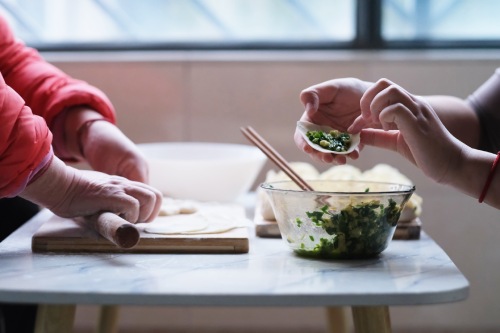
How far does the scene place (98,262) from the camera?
914 mm

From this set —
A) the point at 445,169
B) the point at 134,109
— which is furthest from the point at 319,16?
the point at 445,169

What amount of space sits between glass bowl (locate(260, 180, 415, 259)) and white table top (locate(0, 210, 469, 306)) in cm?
2

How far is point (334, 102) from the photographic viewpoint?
1145mm

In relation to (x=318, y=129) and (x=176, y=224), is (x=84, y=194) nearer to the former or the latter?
(x=176, y=224)

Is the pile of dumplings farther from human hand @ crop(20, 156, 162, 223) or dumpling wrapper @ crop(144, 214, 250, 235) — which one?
human hand @ crop(20, 156, 162, 223)

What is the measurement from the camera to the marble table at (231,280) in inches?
29.9

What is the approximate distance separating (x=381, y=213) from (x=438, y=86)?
3.09 ft

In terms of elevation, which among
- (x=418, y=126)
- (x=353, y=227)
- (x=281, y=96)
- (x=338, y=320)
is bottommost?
(x=338, y=320)

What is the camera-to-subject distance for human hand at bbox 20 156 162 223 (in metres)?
1.00

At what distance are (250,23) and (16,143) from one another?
1.12m

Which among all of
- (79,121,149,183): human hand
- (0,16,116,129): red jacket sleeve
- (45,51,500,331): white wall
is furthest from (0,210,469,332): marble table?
(45,51,500,331): white wall

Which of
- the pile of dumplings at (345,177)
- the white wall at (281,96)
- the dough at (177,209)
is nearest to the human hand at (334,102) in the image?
the pile of dumplings at (345,177)

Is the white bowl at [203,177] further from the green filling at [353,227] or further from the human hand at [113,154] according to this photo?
the green filling at [353,227]

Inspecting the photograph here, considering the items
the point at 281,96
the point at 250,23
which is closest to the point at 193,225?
the point at 281,96
